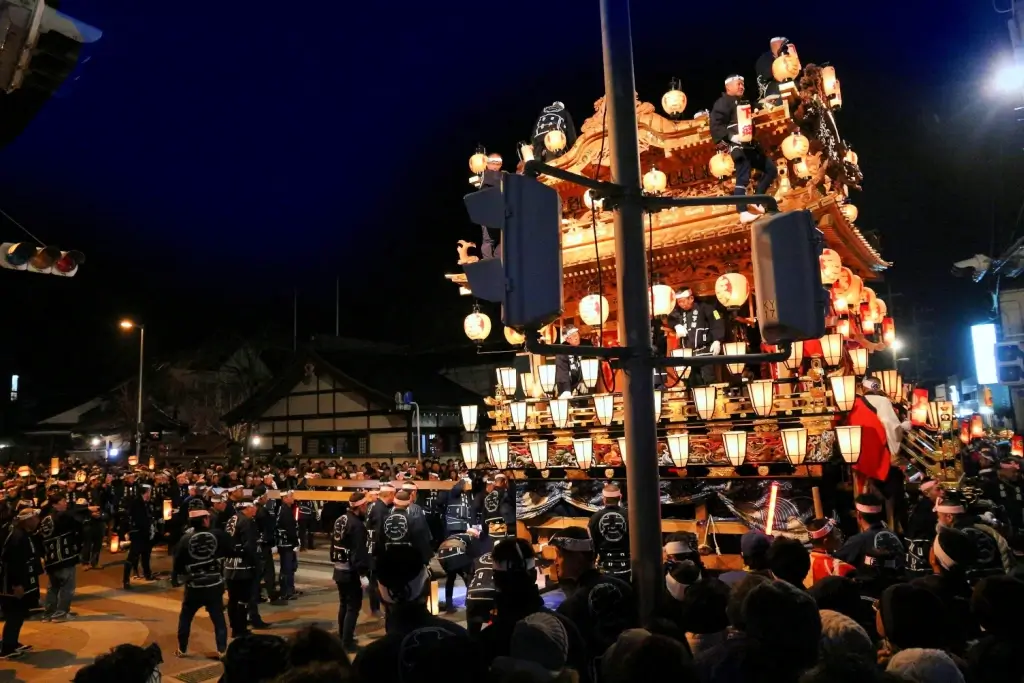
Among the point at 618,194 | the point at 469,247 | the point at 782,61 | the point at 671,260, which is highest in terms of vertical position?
the point at 782,61

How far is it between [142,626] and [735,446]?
10920 millimetres

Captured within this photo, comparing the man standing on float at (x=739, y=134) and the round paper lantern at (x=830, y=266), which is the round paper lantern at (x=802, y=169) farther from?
the round paper lantern at (x=830, y=266)

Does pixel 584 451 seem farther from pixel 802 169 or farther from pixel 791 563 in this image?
pixel 791 563

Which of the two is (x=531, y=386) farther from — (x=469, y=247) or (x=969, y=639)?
(x=969, y=639)

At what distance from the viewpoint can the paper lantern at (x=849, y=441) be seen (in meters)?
10.1

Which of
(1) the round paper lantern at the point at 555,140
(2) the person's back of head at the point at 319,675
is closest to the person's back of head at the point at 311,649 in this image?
(2) the person's back of head at the point at 319,675

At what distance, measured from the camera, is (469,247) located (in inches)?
624

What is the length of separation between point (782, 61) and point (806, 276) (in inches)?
484

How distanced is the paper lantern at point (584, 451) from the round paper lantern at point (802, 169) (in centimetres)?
696

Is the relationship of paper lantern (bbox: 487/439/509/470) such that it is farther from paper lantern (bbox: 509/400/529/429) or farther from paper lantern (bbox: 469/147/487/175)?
paper lantern (bbox: 469/147/487/175)

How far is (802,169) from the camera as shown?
509 inches

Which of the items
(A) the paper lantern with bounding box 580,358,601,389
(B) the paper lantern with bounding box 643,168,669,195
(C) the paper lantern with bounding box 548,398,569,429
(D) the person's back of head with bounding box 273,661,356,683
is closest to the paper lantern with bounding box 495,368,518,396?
(A) the paper lantern with bounding box 580,358,601,389

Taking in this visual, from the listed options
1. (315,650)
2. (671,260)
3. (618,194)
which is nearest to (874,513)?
(618,194)

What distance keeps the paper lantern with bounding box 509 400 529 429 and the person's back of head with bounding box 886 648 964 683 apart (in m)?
10.4
